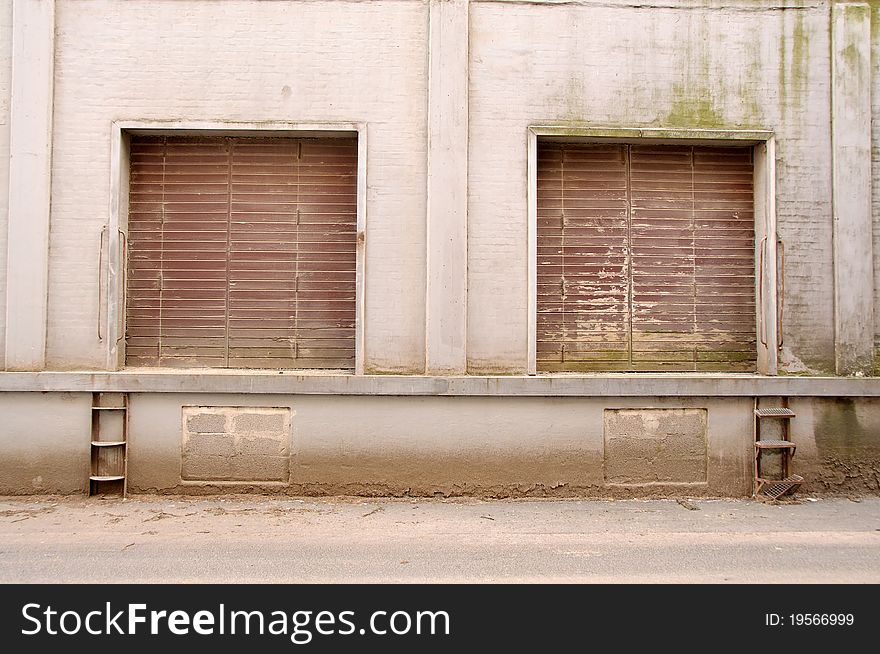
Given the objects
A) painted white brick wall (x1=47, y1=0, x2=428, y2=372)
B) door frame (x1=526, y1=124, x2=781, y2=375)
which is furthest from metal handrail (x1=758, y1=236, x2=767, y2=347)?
painted white brick wall (x1=47, y1=0, x2=428, y2=372)

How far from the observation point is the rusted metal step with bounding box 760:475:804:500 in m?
6.64

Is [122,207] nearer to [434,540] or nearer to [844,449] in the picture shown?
[434,540]

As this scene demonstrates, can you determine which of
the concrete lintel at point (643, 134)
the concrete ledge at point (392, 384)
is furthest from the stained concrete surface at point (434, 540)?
the concrete lintel at point (643, 134)

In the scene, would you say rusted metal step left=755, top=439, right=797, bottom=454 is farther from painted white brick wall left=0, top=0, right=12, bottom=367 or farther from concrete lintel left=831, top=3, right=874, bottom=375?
painted white brick wall left=0, top=0, right=12, bottom=367

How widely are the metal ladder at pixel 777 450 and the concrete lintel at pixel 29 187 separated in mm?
7526

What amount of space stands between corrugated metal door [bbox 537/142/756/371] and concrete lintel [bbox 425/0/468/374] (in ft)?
3.37

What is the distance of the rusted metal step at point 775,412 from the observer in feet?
21.8

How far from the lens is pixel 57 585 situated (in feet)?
14.6

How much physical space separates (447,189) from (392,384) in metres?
2.11

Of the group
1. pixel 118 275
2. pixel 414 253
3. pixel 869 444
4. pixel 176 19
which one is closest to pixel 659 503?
pixel 869 444

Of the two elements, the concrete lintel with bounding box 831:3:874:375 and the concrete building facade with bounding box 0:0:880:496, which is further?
the concrete lintel with bounding box 831:3:874:375

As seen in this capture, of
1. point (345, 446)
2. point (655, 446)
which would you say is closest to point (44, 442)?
point (345, 446)

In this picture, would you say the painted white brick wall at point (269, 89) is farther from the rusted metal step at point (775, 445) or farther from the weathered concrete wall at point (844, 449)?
the weathered concrete wall at point (844, 449)

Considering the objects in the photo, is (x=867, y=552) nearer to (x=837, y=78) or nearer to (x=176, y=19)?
Result: (x=837, y=78)
